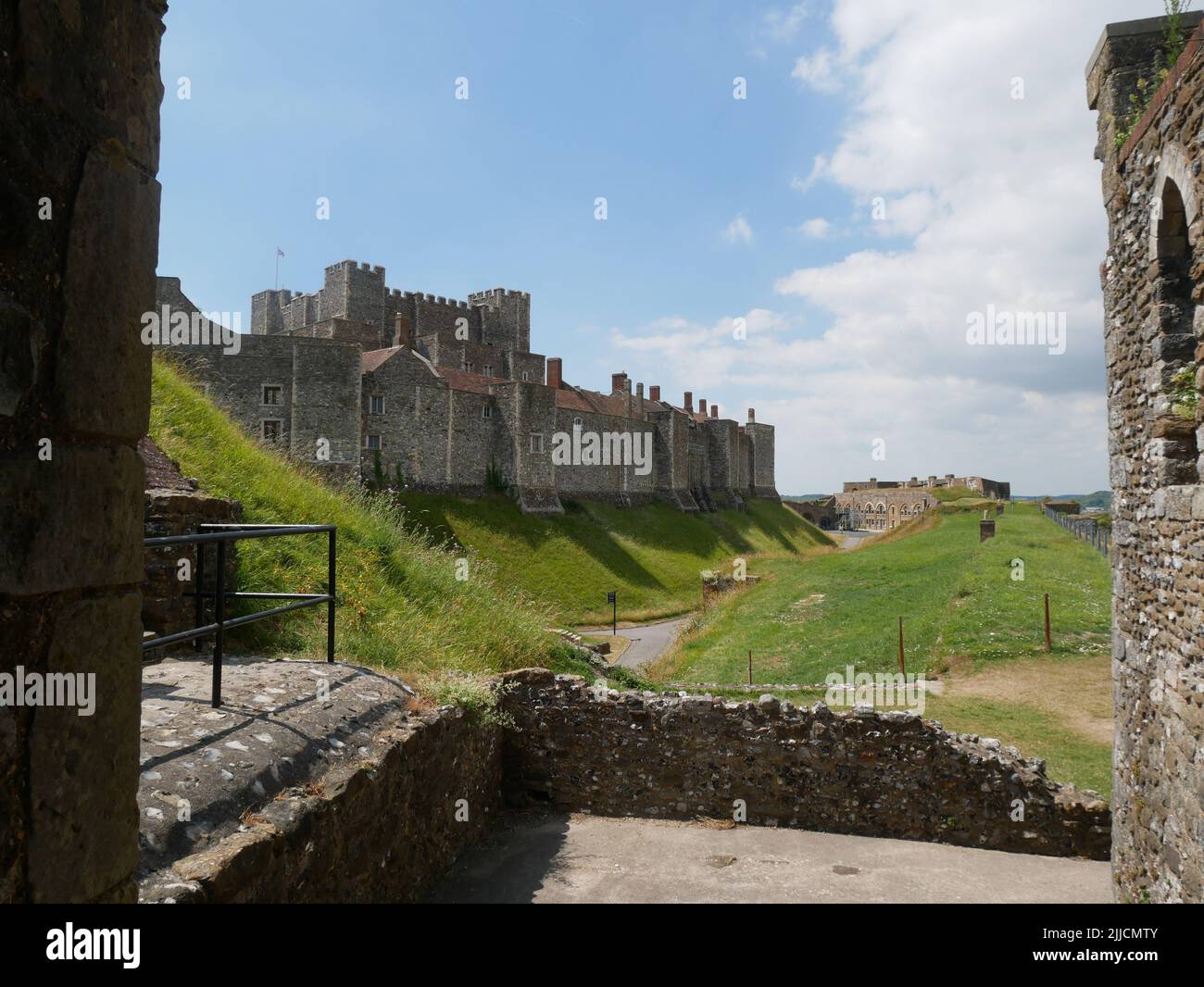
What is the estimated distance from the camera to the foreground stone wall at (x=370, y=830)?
3.89m

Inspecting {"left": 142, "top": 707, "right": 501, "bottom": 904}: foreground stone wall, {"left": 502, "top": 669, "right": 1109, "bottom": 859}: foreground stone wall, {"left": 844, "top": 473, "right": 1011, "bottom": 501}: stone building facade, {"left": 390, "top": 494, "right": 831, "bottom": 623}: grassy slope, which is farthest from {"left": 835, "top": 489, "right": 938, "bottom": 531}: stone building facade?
{"left": 142, "top": 707, "right": 501, "bottom": 904}: foreground stone wall

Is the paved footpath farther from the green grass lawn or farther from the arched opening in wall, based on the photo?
the arched opening in wall

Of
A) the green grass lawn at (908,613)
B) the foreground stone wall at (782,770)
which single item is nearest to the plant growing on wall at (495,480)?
the green grass lawn at (908,613)

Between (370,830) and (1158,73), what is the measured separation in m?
8.74

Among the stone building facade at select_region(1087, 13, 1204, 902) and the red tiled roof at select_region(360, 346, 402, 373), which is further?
the red tiled roof at select_region(360, 346, 402, 373)

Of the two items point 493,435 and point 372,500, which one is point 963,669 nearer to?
point 372,500

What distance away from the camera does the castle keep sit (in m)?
34.3

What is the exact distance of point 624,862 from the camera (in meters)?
8.21

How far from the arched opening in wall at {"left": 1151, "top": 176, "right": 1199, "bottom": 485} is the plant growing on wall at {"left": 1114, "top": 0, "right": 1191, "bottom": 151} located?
112cm

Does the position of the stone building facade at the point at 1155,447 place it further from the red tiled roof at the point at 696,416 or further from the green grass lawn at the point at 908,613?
the red tiled roof at the point at 696,416

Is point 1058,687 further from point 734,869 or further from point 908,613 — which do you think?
point 734,869

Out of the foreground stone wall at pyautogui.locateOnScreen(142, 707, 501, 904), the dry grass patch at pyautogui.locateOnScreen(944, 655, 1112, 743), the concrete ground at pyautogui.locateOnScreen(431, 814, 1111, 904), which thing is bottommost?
the concrete ground at pyautogui.locateOnScreen(431, 814, 1111, 904)
